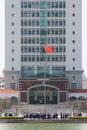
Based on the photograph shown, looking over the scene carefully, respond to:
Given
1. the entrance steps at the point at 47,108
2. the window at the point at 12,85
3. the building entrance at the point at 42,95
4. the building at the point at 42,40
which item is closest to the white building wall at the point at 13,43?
the building at the point at 42,40

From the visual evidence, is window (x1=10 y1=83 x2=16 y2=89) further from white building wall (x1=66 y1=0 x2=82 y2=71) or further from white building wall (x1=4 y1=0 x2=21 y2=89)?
white building wall (x1=66 y1=0 x2=82 y2=71)

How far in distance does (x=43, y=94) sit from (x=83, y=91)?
552cm

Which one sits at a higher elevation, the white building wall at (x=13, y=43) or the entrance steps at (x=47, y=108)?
the white building wall at (x=13, y=43)

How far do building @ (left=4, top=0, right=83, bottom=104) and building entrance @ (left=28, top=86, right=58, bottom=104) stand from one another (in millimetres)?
3382

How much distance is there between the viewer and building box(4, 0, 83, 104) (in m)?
96.1

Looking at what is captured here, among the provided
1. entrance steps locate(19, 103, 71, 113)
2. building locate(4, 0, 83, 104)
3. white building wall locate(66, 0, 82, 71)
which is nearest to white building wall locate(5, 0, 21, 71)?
building locate(4, 0, 83, 104)

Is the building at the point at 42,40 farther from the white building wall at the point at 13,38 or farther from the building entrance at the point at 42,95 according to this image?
the building entrance at the point at 42,95

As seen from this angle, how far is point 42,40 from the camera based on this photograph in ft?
316

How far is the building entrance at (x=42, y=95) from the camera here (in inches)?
3669

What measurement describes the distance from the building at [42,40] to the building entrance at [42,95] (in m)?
3.38

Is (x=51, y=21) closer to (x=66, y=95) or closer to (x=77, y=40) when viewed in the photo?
(x=77, y=40)

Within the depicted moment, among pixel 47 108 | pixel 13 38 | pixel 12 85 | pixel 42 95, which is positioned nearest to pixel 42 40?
pixel 13 38

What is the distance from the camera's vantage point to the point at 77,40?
9644cm

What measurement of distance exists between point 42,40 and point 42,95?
8035mm
